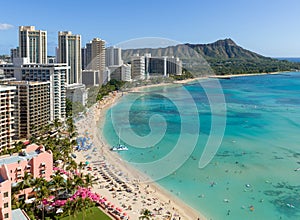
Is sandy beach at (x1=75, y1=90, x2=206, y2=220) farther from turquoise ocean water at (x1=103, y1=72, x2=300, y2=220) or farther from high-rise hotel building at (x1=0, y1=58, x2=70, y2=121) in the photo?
high-rise hotel building at (x1=0, y1=58, x2=70, y2=121)

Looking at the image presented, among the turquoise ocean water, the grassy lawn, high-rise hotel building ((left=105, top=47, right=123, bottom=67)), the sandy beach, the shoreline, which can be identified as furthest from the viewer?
high-rise hotel building ((left=105, top=47, right=123, bottom=67))

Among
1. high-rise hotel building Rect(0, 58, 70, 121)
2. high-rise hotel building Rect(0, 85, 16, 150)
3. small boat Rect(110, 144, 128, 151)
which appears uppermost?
high-rise hotel building Rect(0, 58, 70, 121)

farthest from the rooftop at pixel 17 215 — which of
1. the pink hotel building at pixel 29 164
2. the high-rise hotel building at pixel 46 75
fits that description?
the high-rise hotel building at pixel 46 75

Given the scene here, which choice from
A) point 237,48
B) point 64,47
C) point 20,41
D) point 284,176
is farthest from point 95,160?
point 237,48

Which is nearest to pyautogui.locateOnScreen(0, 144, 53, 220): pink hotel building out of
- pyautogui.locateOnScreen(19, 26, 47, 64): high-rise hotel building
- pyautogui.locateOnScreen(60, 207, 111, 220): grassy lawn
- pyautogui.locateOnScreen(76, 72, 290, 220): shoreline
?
pyautogui.locateOnScreen(60, 207, 111, 220): grassy lawn

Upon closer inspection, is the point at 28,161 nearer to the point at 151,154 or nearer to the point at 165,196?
the point at 165,196

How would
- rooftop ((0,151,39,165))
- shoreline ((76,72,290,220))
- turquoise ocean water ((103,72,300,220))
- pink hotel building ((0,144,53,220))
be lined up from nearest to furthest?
pink hotel building ((0,144,53,220)) < rooftop ((0,151,39,165)) < shoreline ((76,72,290,220)) < turquoise ocean water ((103,72,300,220))
